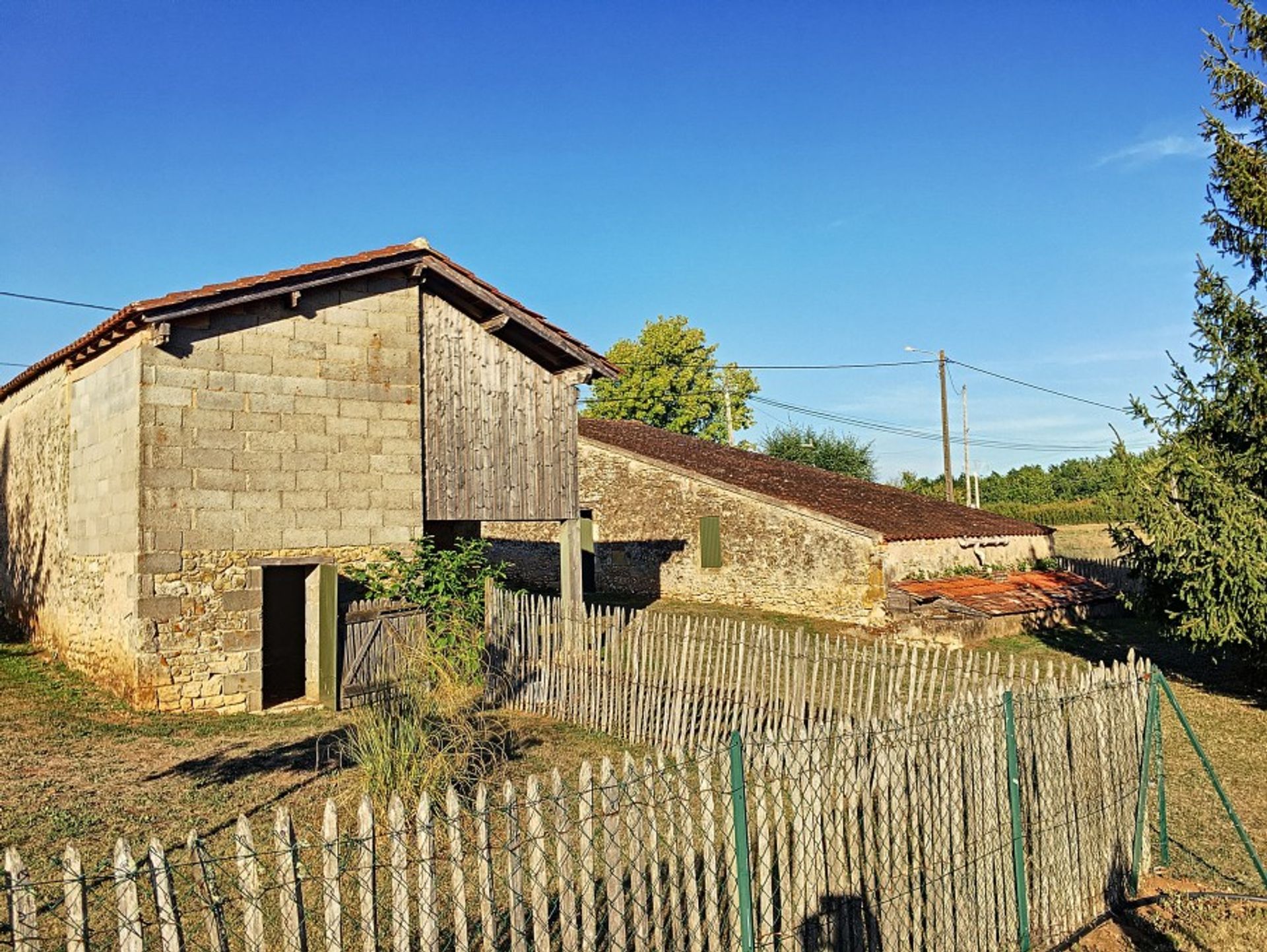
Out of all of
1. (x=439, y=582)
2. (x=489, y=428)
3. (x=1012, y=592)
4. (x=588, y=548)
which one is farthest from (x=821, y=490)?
(x=439, y=582)

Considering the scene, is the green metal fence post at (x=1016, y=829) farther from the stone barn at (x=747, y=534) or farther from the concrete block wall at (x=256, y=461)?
the stone barn at (x=747, y=534)

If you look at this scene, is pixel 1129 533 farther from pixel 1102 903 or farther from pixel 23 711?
pixel 23 711

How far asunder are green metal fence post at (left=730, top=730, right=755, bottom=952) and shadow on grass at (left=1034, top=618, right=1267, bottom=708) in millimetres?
8615

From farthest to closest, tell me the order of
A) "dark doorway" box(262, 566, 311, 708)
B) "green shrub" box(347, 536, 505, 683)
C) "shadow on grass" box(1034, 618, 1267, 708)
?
1. "dark doorway" box(262, 566, 311, 708)
2. "shadow on grass" box(1034, 618, 1267, 708)
3. "green shrub" box(347, 536, 505, 683)

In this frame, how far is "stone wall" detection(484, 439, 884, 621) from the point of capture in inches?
794

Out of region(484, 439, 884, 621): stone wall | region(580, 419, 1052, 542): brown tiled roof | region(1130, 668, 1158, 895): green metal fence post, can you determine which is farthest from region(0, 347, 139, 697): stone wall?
region(580, 419, 1052, 542): brown tiled roof

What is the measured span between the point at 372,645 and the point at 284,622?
487cm

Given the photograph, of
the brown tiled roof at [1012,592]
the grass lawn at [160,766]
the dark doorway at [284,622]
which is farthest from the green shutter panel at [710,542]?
the grass lawn at [160,766]

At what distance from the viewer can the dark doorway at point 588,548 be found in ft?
83.6

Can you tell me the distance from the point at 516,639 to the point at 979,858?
301 inches

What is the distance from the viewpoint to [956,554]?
2219cm

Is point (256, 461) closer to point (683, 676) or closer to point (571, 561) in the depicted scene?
point (571, 561)

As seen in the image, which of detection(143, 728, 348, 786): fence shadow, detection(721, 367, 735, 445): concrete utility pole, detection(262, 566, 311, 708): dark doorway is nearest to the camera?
detection(143, 728, 348, 786): fence shadow

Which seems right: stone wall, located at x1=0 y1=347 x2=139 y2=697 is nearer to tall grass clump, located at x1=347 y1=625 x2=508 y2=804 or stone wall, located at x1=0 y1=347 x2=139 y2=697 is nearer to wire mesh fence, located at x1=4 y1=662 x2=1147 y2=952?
tall grass clump, located at x1=347 y1=625 x2=508 y2=804
